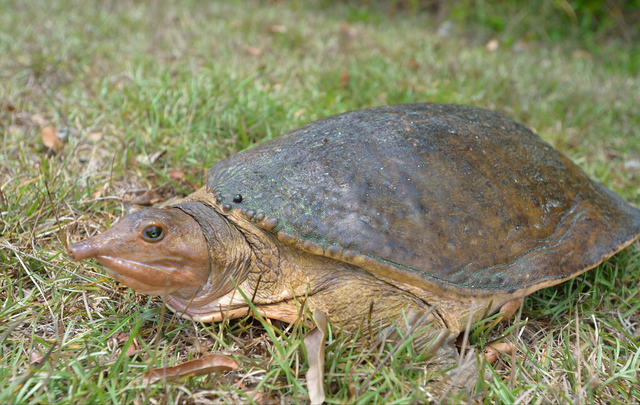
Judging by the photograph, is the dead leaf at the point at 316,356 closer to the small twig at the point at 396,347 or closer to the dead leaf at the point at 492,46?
the small twig at the point at 396,347

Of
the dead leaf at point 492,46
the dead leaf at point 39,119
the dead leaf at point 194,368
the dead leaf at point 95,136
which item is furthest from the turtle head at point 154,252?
the dead leaf at point 492,46

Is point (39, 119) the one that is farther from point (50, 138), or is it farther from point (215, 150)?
point (215, 150)

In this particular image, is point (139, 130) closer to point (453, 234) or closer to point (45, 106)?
point (45, 106)

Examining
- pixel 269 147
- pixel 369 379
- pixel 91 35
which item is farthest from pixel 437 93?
pixel 91 35

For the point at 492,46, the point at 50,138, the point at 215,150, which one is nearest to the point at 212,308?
the point at 215,150

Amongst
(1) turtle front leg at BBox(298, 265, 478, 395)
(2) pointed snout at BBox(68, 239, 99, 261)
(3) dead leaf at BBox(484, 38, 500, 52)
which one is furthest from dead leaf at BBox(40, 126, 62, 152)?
(3) dead leaf at BBox(484, 38, 500, 52)

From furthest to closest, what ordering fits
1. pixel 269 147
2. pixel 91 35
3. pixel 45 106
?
pixel 91 35, pixel 45 106, pixel 269 147
